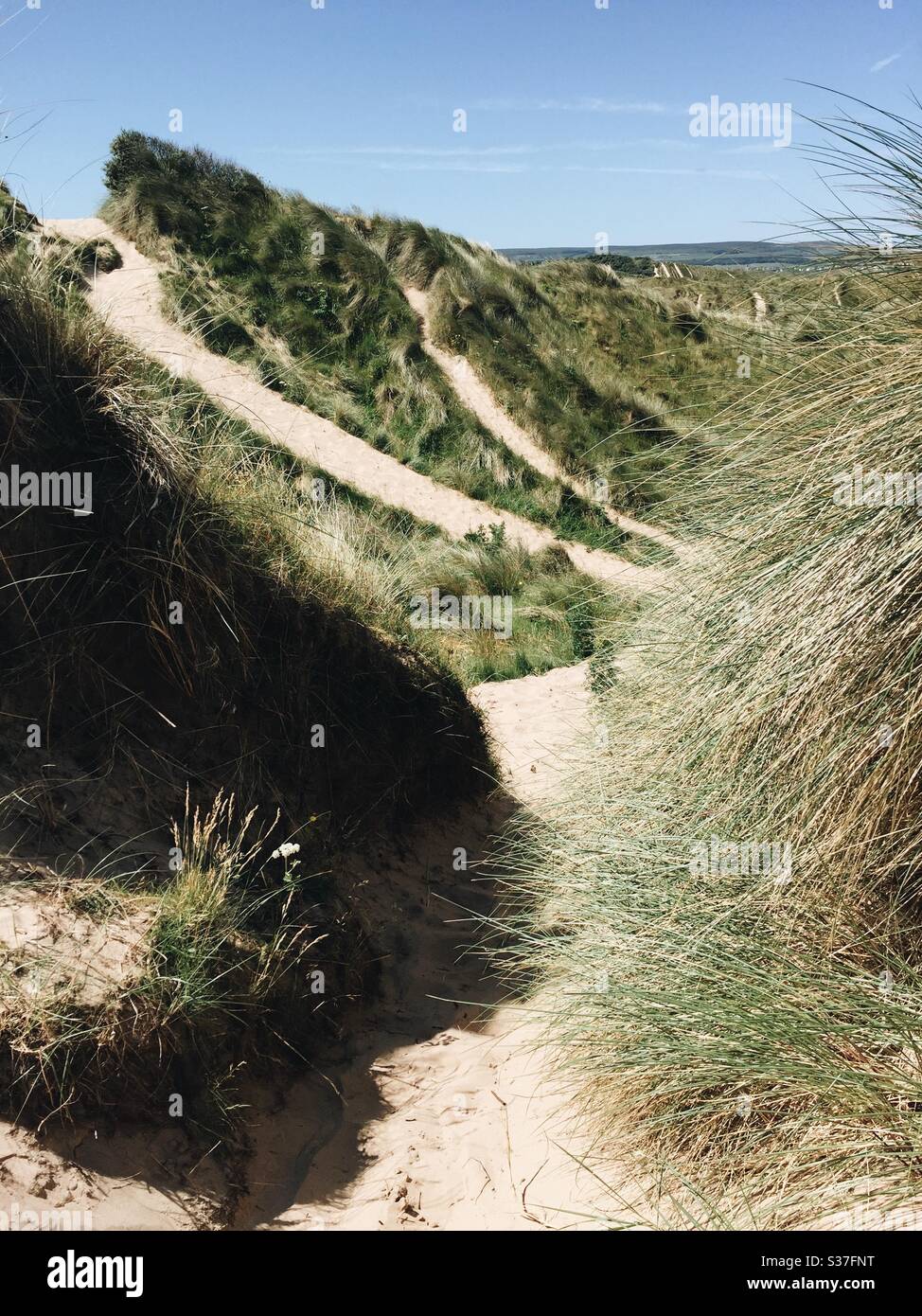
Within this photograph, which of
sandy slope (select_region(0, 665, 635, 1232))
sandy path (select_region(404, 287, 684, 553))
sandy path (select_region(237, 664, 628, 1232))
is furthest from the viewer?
sandy path (select_region(404, 287, 684, 553))

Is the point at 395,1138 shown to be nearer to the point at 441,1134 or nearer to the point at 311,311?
the point at 441,1134

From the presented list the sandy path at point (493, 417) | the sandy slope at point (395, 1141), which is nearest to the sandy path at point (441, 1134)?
the sandy slope at point (395, 1141)

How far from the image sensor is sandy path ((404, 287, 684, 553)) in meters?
16.2

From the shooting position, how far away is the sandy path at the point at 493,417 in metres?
16.2

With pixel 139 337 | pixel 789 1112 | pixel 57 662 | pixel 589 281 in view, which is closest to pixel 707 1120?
pixel 789 1112

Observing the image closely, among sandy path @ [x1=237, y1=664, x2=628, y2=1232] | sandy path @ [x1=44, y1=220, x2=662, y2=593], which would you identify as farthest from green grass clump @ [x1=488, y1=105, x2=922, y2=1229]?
sandy path @ [x1=44, y1=220, x2=662, y2=593]

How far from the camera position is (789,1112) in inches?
109

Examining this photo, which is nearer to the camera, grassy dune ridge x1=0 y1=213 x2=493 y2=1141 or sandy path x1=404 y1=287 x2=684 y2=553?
grassy dune ridge x1=0 y1=213 x2=493 y2=1141

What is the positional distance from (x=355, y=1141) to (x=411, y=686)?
291cm

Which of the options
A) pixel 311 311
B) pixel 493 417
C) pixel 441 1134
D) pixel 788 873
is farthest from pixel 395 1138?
pixel 311 311

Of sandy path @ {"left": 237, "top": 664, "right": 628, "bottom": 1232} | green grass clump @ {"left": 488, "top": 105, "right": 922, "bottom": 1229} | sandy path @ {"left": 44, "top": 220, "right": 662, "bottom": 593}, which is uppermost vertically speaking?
sandy path @ {"left": 44, "top": 220, "right": 662, "bottom": 593}

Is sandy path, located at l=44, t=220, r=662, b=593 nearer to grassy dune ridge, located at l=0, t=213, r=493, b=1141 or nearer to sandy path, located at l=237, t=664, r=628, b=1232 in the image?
grassy dune ridge, located at l=0, t=213, r=493, b=1141

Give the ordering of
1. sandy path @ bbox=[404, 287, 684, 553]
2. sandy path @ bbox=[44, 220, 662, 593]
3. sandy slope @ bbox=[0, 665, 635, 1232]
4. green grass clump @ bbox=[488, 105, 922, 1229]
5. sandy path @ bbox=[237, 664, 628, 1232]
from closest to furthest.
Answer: green grass clump @ bbox=[488, 105, 922, 1229] → sandy slope @ bbox=[0, 665, 635, 1232] → sandy path @ bbox=[237, 664, 628, 1232] → sandy path @ bbox=[44, 220, 662, 593] → sandy path @ bbox=[404, 287, 684, 553]

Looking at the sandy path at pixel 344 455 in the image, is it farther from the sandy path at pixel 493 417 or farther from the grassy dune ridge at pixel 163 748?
the grassy dune ridge at pixel 163 748
